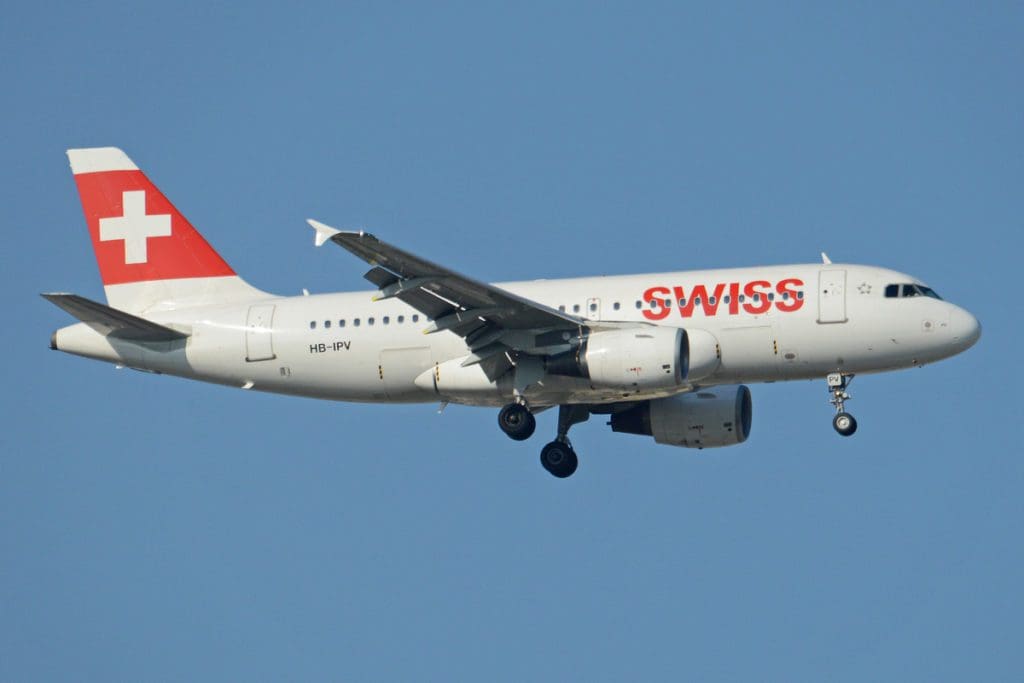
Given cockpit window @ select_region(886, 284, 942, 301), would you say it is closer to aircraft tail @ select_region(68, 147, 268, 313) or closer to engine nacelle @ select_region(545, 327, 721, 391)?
engine nacelle @ select_region(545, 327, 721, 391)

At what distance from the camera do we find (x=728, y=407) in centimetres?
4662

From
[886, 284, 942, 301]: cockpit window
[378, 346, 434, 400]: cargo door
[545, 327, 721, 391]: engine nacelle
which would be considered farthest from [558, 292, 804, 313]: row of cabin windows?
[378, 346, 434, 400]: cargo door

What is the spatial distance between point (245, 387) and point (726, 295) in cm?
1277

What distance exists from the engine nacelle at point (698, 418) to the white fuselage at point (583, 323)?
12.3 feet

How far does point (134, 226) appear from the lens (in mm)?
48250

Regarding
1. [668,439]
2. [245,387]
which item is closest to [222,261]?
[245,387]

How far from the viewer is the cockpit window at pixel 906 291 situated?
42406mm

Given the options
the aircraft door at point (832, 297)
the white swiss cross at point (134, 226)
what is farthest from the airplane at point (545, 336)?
the white swiss cross at point (134, 226)

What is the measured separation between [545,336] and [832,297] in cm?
701

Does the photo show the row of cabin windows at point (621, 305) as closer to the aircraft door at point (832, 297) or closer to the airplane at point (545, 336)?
the airplane at point (545, 336)

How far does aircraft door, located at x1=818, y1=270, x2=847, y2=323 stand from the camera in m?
41.9

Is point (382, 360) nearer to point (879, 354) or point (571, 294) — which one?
point (571, 294)

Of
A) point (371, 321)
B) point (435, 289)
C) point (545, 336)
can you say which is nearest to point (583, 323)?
point (545, 336)

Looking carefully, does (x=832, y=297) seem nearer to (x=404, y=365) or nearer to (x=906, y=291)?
(x=906, y=291)
